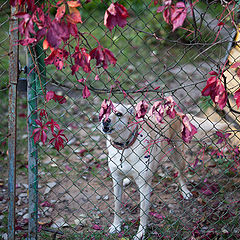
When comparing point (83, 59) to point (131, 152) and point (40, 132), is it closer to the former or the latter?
point (40, 132)

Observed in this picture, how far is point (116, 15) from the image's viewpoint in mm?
1445

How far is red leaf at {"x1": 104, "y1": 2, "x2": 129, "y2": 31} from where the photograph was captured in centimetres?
142

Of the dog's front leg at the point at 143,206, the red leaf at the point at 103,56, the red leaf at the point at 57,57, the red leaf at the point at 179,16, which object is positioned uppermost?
the red leaf at the point at 57,57

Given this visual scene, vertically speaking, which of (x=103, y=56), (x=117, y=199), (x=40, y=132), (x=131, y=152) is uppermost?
(x=40, y=132)

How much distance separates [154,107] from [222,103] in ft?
1.23

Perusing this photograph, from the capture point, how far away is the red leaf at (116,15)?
142 centimetres

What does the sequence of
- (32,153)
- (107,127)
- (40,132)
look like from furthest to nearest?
(107,127)
(32,153)
(40,132)

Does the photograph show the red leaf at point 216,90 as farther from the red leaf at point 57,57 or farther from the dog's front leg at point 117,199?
the dog's front leg at point 117,199

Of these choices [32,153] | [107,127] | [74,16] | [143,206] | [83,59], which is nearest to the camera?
[74,16]

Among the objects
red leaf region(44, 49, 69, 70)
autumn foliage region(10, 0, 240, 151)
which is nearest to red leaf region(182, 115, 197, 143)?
autumn foliage region(10, 0, 240, 151)

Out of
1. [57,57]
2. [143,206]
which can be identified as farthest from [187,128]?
[143,206]

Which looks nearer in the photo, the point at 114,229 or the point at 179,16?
the point at 179,16

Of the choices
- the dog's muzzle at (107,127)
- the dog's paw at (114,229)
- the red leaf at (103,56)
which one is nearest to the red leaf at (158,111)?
the red leaf at (103,56)

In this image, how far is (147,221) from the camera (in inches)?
110
